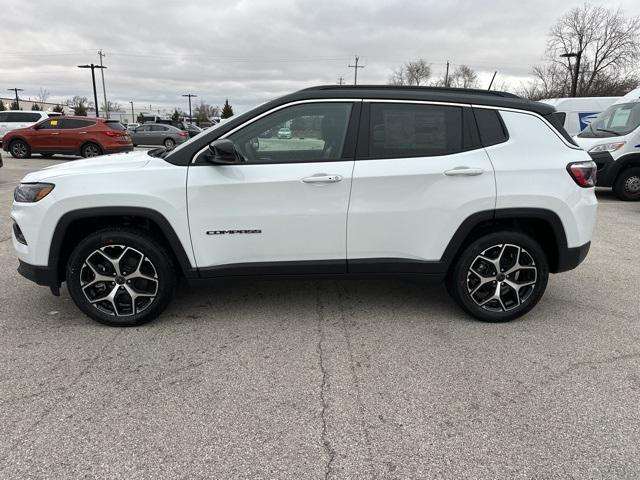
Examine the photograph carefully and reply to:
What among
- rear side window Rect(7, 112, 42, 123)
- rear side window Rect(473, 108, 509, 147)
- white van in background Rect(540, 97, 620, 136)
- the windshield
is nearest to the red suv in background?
rear side window Rect(7, 112, 42, 123)

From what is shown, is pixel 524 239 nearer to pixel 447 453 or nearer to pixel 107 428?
pixel 447 453

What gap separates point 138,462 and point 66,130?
1785cm

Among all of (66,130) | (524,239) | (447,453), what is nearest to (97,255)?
(447,453)

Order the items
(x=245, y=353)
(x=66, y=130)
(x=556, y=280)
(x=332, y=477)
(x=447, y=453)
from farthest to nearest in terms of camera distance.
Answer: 1. (x=66, y=130)
2. (x=556, y=280)
3. (x=245, y=353)
4. (x=447, y=453)
5. (x=332, y=477)

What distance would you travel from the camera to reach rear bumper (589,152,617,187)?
10266 mm

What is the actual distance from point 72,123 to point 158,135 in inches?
404

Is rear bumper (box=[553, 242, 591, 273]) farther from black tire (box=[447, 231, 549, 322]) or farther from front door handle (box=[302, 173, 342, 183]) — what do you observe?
front door handle (box=[302, 173, 342, 183])

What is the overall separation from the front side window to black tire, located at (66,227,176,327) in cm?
103

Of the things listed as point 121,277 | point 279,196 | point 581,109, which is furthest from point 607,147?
point 121,277

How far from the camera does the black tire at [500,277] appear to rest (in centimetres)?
373

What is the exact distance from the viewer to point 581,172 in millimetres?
3666

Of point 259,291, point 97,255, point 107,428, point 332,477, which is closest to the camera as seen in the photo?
point 332,477

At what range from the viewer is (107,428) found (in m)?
2.51

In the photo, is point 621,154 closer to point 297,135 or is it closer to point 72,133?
point 297,135
